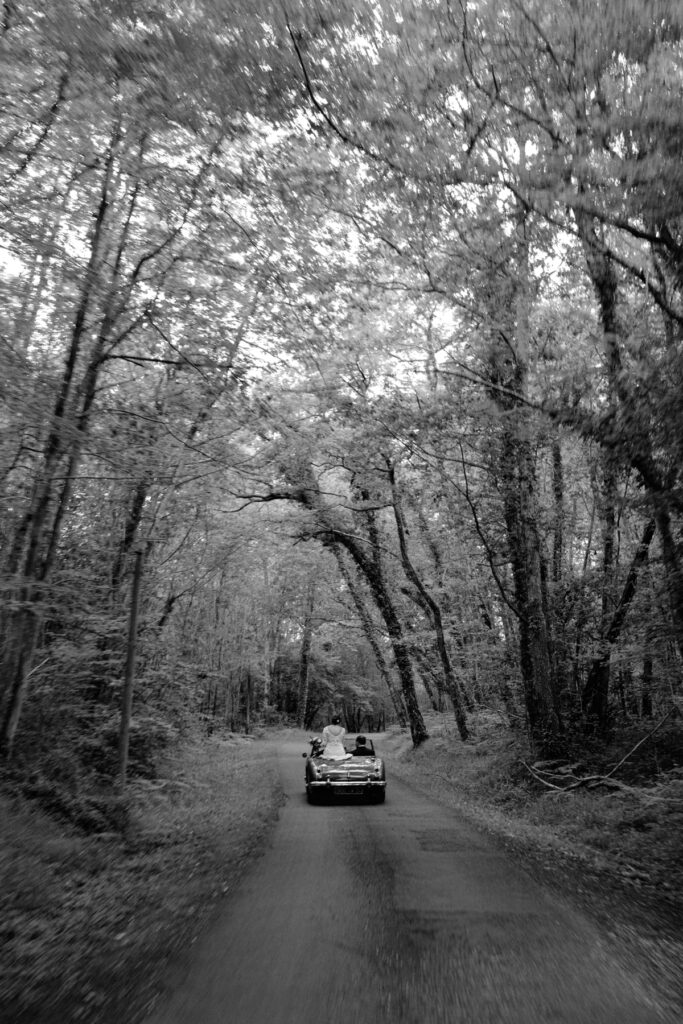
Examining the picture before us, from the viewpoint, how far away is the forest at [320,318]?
4.91m

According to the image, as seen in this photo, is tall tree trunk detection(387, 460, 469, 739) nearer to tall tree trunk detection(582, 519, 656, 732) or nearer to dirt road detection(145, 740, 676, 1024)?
tall tree trunk detection(582, 519, 656, 732)

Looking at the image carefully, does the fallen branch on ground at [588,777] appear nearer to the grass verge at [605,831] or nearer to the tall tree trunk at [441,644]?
the grass verge at [605,831]

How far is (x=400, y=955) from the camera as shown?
142 inches

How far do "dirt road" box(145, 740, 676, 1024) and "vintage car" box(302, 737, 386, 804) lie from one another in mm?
4491

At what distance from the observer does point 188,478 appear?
967cm

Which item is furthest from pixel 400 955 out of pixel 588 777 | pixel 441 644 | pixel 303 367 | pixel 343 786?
pixel 441 644

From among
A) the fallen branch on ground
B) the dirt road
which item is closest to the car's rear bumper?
the fallen branch on ground

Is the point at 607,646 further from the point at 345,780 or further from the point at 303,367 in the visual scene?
the point at 303,367

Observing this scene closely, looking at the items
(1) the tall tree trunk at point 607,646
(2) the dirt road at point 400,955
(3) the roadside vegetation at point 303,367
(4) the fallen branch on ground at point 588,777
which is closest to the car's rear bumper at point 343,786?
(3) the roadside vegetation at point 303,367

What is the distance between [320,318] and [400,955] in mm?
7440

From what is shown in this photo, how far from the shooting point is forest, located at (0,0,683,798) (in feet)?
16.1

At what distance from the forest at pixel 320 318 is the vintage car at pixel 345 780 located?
2.95 metres

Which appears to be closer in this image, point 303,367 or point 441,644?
point 303,367

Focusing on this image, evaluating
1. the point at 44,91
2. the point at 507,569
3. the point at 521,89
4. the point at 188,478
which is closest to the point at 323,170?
the point at 521,89
